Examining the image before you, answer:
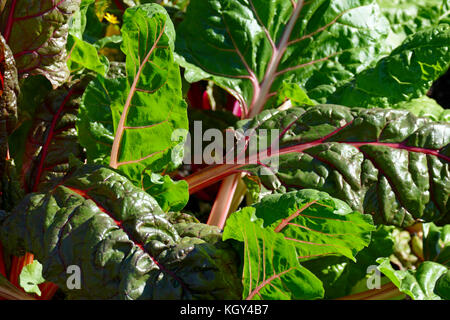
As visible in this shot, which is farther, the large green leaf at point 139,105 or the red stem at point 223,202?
the red stem at point 223,202

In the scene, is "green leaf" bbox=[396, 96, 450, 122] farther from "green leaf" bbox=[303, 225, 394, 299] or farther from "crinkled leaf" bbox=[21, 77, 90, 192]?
"crinkled leaf" bbox=[21, 77, 90, 192]

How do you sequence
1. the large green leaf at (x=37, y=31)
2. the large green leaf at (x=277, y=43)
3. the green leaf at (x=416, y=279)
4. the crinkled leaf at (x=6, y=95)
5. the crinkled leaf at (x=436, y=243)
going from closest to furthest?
1. the green leaf at (x=416, y=279)
2. the crinkled leaf at (x=6, y=95)
3. the large green leaf at (x=37, y=31)
4. the crinkled leaf at (x=436, y=243)
5. the large green leaf at (x=277, y=43)

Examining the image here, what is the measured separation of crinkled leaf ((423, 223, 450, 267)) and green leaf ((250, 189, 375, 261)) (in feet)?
1.70

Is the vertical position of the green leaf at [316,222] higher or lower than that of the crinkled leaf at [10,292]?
higher

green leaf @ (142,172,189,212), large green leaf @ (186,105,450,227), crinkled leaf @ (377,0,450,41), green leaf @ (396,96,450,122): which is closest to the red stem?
large green leaf @ (186,105,450,227)

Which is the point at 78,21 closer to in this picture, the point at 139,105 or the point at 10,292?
the point at 139,105

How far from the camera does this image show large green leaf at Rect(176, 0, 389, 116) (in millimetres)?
1754

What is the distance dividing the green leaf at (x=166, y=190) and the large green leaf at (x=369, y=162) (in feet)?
0.73

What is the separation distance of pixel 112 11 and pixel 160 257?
3.96 feet

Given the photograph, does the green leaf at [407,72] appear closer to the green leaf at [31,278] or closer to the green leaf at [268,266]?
the green leaf at [268,266]

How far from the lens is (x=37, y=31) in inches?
58.0

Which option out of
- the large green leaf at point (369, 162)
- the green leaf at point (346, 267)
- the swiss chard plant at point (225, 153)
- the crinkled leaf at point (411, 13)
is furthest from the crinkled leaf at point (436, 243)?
the crinkled leaf at point (411, 13)

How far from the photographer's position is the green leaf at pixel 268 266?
3.56ft
